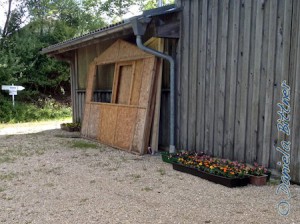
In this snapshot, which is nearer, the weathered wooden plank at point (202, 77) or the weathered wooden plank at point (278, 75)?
the weathered wooden plank at point (278, 75)

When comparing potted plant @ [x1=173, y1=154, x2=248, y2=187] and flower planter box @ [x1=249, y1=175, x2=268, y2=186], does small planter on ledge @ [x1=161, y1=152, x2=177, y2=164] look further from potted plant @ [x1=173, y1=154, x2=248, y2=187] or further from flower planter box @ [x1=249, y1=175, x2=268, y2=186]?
flower planter box @ [x1=249, y1=175, x2=268, y2=186]

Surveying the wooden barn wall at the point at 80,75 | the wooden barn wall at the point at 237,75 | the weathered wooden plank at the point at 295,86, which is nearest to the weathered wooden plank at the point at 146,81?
the wooden barn wall at the point at 237,75

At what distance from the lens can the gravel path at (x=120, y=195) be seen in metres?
2.83

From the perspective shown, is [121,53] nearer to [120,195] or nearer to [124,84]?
[124,84]

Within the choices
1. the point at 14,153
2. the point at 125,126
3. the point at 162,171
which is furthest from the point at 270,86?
the point at 14,153

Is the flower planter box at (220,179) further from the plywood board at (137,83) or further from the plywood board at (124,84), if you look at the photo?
the plywood board at (124,84)

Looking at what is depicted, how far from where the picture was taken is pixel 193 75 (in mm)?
5098

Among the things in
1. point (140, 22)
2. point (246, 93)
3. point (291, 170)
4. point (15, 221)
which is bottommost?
point (15, 221)

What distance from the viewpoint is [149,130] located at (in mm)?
5555

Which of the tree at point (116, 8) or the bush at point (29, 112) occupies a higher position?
the tree at point (116, 8)

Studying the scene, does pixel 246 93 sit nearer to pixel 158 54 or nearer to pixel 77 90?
pixel 158 54

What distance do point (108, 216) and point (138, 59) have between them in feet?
11.7

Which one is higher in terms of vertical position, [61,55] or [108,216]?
[61,55]

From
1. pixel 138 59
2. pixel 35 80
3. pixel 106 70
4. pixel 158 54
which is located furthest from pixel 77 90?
pixel 35 80
